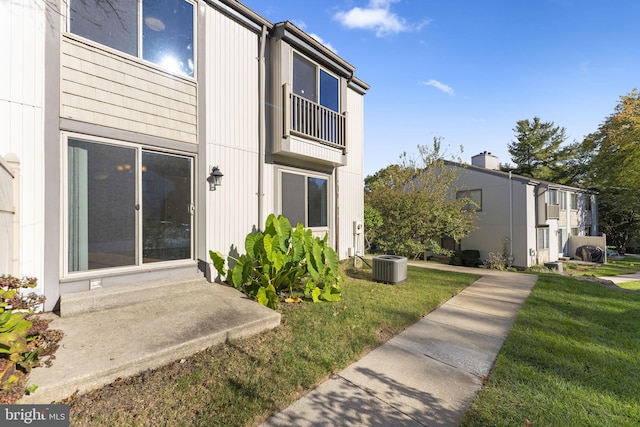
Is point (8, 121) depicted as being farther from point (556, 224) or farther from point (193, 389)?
point (556, 224)

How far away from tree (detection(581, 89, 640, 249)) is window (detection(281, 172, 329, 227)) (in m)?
23.2

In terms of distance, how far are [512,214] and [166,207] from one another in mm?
18576

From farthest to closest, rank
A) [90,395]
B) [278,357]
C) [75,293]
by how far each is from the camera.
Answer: [75,293] → [278,357] → [90,395]

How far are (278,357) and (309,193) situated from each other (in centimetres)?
472

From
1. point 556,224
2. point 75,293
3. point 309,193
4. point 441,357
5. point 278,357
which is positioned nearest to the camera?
point 278,357

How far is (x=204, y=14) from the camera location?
516cm

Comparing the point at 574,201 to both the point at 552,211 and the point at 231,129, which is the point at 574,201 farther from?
the point at 231,129

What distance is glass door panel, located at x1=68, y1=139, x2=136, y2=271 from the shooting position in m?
3.76

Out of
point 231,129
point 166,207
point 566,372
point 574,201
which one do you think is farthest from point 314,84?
point 574,201

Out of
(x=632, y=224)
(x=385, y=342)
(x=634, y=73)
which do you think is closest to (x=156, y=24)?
(x=385, y=342)

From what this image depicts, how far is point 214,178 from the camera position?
5211mm

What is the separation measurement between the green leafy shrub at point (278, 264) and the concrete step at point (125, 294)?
1.96 feet

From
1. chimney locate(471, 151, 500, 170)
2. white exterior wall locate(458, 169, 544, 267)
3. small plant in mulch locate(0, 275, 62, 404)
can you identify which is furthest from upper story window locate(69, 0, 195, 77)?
chimney locate(471, 151, 500, 170)

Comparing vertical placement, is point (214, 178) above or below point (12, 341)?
above
